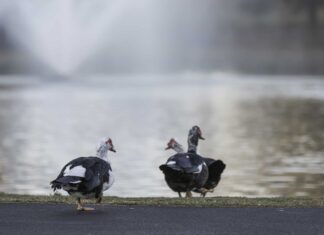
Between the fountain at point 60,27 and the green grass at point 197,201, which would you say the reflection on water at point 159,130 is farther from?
the green grass at point 197,201

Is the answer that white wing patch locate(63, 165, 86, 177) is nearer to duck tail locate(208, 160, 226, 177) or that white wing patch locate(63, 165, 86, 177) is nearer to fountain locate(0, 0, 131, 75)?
duck tail locate(208, 160, 226, 177)

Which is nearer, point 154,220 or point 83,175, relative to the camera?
point 154,220

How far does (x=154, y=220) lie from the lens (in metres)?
12.5

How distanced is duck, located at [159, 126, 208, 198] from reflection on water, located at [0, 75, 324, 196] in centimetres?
390

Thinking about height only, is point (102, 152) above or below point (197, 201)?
above

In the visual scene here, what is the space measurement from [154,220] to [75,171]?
1174 millimetres

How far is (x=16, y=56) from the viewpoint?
107 m

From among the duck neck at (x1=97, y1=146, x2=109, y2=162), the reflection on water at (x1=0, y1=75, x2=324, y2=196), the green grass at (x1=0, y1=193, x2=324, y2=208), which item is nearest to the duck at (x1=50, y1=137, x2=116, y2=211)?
the duck neck at (x1=97, y1=146, x2=109, y2=162)

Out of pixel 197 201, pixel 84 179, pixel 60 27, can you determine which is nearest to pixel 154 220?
pixel 84 179

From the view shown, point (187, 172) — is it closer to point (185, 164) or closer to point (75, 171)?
point (185, 164)

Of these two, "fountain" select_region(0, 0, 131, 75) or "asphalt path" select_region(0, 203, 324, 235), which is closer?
"asphalt path" select_region(0, 203, 324, 235)

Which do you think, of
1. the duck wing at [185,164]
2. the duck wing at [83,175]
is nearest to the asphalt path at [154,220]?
the duck wing at [83,175]

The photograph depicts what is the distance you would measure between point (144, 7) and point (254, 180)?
6087 centimetres

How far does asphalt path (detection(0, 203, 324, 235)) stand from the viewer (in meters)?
11.9
